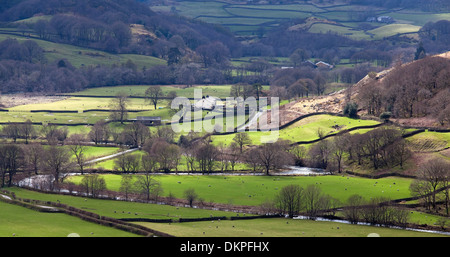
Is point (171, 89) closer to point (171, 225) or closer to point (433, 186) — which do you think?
point (433, 186)

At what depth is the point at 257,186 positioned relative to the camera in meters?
85.2

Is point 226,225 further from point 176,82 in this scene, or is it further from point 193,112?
point 176,82

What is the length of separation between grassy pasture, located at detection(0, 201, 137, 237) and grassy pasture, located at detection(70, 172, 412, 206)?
54.1 feet

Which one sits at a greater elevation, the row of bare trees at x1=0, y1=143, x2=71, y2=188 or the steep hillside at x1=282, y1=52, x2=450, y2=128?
the steep hillside at x1=282, y1=52, x2=450, y2=128

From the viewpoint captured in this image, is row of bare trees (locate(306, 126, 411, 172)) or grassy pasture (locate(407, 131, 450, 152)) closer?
grassy pasture (locate(407, 131, 450, 152))

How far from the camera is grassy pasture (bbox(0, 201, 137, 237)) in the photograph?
5884cm

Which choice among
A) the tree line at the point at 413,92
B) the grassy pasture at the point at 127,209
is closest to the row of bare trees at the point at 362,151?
→ the tree line at the point at 413,92

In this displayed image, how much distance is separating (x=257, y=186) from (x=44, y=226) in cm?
3240

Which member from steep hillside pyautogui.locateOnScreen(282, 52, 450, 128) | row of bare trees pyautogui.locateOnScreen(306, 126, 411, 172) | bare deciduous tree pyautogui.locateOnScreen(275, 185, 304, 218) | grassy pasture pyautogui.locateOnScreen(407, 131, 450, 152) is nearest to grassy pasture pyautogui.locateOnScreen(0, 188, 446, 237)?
A: bare deciduous tree pyautogui.locateOnScreen(275, 185, 304, 218)

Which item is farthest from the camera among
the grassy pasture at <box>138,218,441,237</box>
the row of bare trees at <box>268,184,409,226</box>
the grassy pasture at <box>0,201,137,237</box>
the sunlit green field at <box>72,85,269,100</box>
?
the sunlit green field at <box>72,85,269,100</box>

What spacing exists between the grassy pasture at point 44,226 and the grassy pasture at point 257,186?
16.5 metres

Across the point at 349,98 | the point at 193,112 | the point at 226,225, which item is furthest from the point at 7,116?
the point at 226,225

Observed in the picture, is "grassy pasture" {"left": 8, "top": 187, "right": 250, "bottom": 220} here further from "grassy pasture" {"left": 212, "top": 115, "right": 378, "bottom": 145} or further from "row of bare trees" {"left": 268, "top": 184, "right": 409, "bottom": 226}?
"grassy pasture" {"left": 212, "top": 115, "right": 378, "bottom": 145}
